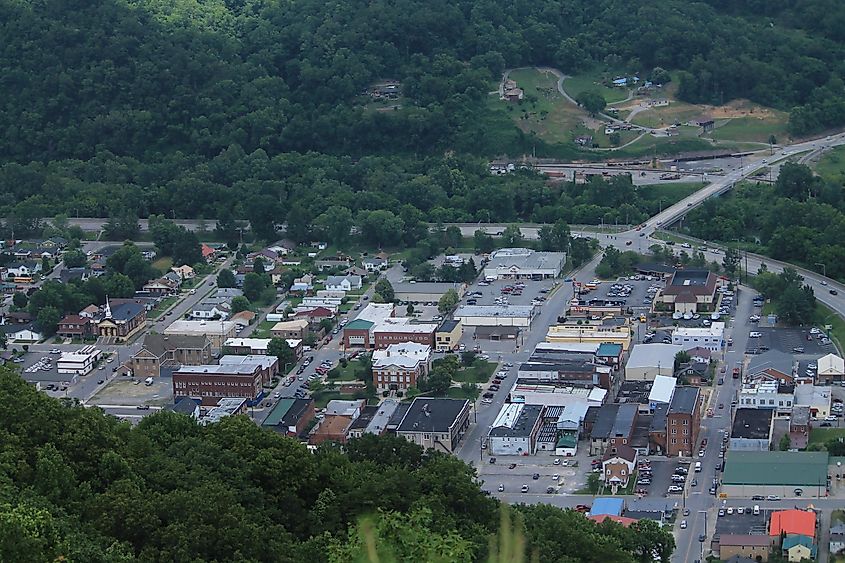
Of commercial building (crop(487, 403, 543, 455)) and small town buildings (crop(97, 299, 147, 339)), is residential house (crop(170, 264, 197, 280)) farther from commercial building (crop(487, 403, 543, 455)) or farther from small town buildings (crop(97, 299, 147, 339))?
commercial building (crop(487, 403, 543, 455))

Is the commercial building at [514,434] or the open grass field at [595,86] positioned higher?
the commercial building at [514,434]

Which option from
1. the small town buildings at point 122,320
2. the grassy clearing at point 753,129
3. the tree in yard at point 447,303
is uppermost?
the small town buildings at point 122,320

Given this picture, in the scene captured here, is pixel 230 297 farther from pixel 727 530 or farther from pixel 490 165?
pixel 727 530

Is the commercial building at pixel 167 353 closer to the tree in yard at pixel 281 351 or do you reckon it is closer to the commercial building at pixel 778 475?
the tree in yard at pixel 281 351

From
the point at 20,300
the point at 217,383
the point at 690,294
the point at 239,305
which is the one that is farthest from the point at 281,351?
the point at 690,294

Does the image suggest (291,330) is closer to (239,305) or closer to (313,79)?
(239,305)

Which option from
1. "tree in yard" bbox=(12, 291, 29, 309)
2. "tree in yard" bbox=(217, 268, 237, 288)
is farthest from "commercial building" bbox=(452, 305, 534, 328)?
"tree in yard" bbox=(12, 291, 29, 309)

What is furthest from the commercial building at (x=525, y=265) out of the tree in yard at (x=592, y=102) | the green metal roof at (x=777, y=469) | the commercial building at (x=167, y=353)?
the green metal roof at (x=777, y=469)
